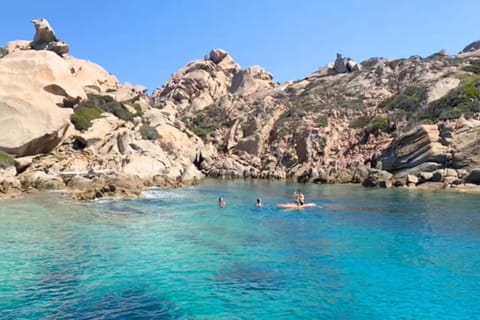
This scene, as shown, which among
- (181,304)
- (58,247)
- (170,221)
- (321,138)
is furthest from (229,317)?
(321,138)

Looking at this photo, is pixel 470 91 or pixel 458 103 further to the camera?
pixel 470 91

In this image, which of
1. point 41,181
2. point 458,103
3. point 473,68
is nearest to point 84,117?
point 41,181

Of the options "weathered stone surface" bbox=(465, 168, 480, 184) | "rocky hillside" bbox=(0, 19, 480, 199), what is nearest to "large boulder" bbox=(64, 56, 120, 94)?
"rocky hillside" bbox=(0, 19, 480, 199)

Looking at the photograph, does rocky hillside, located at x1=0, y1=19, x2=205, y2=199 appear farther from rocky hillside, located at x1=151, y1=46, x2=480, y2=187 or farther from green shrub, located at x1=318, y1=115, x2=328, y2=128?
green shrub, located at x1=318, y1=115, x2=328, y2=128

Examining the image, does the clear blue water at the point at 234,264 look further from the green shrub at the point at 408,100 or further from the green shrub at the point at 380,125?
the green shrub at the point at 408,100

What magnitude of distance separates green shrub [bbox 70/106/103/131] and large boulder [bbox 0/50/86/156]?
2.31 meters

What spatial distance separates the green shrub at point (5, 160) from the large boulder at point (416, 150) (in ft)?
152

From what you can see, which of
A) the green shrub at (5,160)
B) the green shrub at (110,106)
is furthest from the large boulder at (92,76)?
the green shrub at (5,160)

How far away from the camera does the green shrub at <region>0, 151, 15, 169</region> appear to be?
4092 centimetres

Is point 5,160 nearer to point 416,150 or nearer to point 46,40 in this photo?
point 416,150

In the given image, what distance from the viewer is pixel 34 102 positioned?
46.9 meters

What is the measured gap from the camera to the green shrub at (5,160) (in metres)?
40.9

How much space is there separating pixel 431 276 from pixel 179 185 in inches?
1581

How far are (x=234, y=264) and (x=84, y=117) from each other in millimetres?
46240
